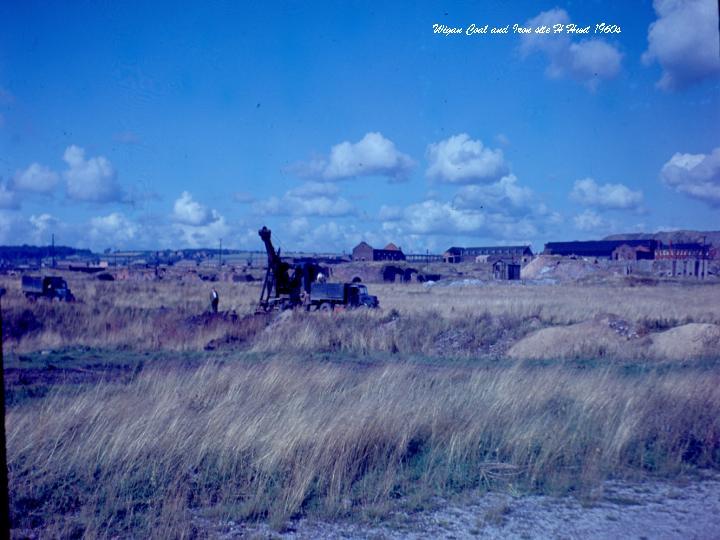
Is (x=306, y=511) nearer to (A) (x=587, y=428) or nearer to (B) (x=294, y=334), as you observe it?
(A) (x=587, y=428)

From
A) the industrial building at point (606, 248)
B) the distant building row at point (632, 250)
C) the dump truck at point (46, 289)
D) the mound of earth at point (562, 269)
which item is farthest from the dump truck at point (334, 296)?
the industrial building at point (606, 248)

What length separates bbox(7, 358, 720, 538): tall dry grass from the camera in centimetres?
471

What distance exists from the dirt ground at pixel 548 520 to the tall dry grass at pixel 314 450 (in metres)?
0.21

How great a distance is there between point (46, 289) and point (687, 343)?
3279 centimetres

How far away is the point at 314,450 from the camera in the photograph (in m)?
5.41

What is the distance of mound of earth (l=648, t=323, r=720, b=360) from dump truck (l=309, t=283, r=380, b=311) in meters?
12.9

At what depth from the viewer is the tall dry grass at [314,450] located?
Result: 15.5 feet

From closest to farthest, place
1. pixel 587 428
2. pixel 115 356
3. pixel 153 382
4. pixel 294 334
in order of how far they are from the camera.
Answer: pixel 587 428 < pixel 153 382 < pixel 115 356 < pixel 294 334

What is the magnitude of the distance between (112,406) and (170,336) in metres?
13.1

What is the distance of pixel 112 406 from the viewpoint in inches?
267

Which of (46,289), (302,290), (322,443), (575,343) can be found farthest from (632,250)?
(322,443)

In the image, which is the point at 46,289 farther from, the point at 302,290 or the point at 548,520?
the point at 548,520

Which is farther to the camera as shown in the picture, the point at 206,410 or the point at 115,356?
the point at 115,356

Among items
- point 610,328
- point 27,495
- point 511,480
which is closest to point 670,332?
point 610,328
